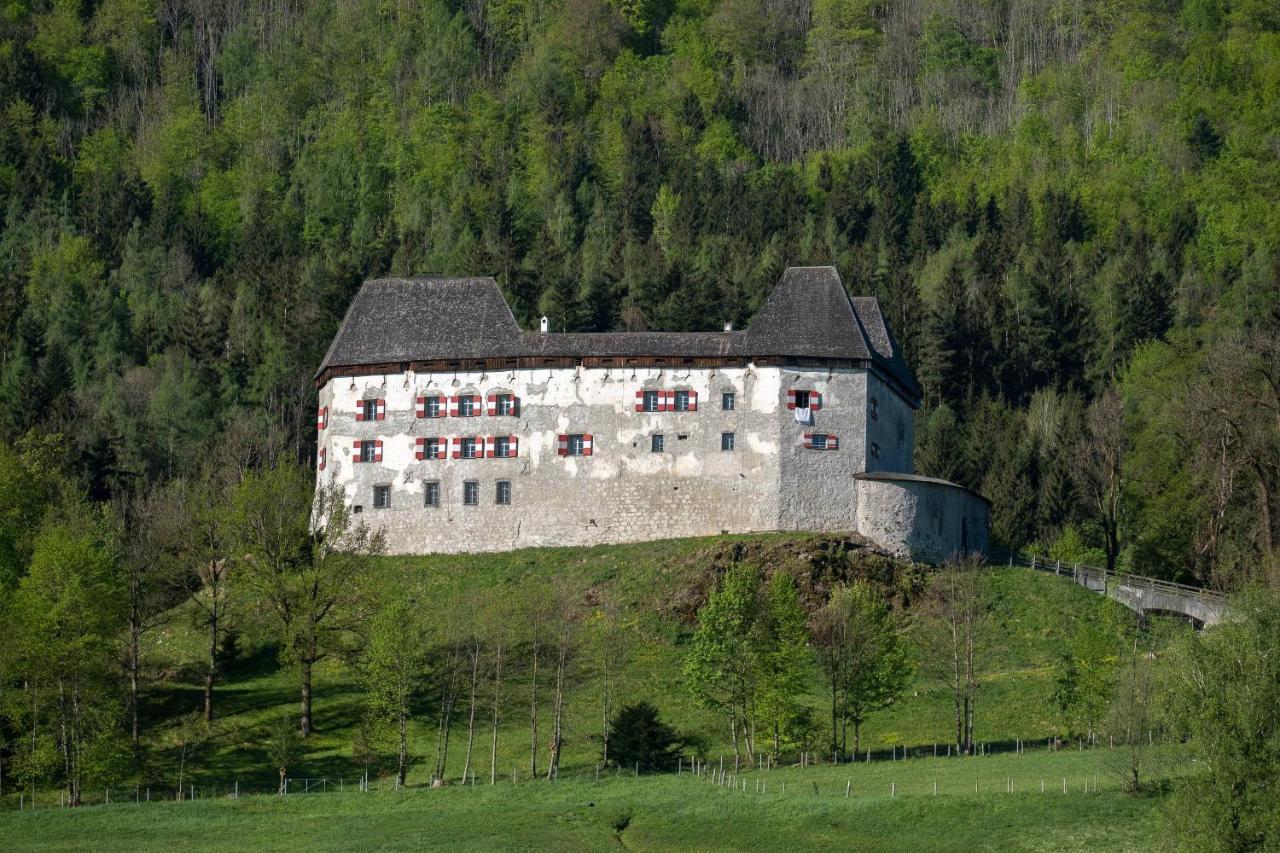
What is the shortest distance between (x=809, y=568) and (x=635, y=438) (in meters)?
9.23

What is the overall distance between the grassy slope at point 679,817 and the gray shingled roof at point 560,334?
986 inches

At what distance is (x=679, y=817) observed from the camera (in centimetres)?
5184

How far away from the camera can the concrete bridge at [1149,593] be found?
71750 millimetres

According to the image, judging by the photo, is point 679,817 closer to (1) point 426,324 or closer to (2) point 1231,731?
(2) point 1231,731

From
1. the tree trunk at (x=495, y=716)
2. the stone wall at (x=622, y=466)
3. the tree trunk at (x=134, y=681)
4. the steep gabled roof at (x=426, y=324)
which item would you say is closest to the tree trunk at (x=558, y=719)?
the tree trunk at (x=495, y=716)

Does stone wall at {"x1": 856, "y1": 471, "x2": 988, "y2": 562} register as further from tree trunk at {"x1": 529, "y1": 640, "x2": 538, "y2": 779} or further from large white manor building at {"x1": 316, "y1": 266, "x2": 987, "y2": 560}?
tree trunk at {"x1": 529, "y1": 640, "x2": 538, "y2": 779}

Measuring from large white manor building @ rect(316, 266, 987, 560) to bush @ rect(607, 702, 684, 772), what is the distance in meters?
17.8

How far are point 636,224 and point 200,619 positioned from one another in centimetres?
7409

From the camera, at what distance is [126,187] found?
148250 millimetres

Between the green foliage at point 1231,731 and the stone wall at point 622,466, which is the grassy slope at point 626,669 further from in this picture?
the green foliage at point 1231,731

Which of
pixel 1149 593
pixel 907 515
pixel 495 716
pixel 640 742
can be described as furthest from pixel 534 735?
pixel 1149 593

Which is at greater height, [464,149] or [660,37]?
[660,37]

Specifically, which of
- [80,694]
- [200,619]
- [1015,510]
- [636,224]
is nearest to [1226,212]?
[636,224]

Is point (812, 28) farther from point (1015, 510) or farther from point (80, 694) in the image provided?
point (80, 694)
